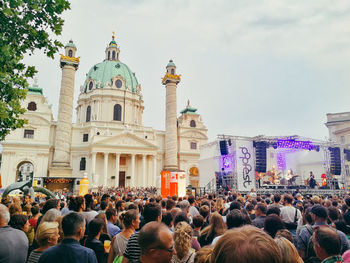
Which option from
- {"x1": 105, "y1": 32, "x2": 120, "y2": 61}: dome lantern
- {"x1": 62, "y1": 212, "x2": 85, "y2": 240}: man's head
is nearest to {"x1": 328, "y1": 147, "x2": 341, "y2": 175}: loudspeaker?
{"x1": 62, "y1": 212, "x2": 85, "y2": 240}: man's head

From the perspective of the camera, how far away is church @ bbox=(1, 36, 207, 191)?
3422 cm

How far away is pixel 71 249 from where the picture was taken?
3.10 meters

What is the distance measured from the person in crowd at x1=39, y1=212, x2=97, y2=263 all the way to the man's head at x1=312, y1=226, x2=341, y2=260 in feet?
9.06

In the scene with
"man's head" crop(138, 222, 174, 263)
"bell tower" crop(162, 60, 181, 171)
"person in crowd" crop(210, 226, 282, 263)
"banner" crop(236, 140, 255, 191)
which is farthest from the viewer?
"bell tower" crop(162, 60, 181, 171)

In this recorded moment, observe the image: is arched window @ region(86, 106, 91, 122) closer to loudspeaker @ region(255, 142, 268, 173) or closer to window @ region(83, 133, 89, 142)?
window @ region(83, 133, 89, 142)

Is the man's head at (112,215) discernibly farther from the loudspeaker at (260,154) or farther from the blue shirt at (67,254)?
the loudspeaker at (260,154)

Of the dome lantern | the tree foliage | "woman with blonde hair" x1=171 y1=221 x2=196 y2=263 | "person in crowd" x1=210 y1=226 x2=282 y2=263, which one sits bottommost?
"woman with blonde hair" x1=171 y1=221 x2=196 y2=263

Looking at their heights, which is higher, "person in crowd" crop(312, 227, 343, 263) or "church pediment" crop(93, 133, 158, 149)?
"church pediment" crop(93, 133, 158, 149)

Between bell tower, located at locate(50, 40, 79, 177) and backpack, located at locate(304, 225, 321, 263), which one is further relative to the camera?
bell tower, located at locate(50, 40, 79, 177)

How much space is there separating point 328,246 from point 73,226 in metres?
3.16

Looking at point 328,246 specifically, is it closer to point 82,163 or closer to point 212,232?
point 212,232

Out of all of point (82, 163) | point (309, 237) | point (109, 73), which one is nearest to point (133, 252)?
point (309, 237)

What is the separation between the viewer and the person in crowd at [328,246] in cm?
302

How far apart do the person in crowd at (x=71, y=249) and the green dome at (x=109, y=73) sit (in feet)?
177
